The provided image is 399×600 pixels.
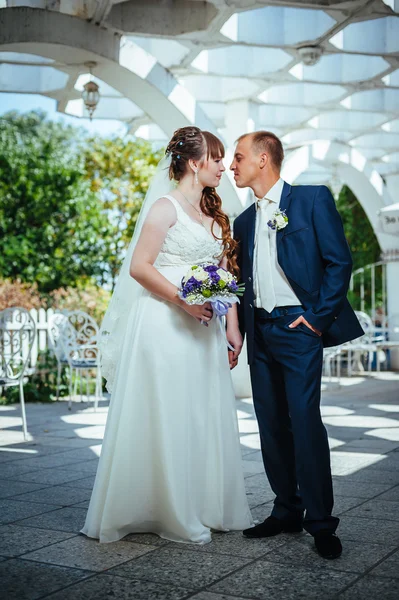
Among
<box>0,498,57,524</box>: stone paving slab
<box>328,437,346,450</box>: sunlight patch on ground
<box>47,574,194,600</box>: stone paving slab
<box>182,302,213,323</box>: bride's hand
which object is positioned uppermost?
<box>182,302,213,323</box>: bride's hand

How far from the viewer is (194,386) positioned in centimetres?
416

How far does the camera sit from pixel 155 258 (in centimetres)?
416

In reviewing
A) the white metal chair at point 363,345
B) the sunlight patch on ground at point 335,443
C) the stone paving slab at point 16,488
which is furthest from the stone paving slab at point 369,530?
the white metal chair at point 363,345

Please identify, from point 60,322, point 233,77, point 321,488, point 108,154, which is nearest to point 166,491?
point 321,488

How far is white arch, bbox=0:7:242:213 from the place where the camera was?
26.6 ft

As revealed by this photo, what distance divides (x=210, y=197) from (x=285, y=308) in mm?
835

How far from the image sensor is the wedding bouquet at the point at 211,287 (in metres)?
3.92

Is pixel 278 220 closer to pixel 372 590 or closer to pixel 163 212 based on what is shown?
pixel 163 212

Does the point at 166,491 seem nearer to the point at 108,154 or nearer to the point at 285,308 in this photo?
the point at 285,308

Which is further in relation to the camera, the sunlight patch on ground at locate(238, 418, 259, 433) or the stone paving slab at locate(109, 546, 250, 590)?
the sunlight patch on ground at locate(238, 418, 259, 433)

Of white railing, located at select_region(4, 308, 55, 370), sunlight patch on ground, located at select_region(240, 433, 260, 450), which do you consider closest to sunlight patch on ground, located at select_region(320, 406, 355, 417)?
sunlight patch on ground, located at select_region(240, 433, 260, 450)

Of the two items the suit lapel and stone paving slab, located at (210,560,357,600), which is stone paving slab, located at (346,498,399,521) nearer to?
stone paving slab, located at (210,560,357,600)

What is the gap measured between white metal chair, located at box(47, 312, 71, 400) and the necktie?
662 centimetres

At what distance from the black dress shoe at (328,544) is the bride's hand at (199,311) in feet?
3.90
